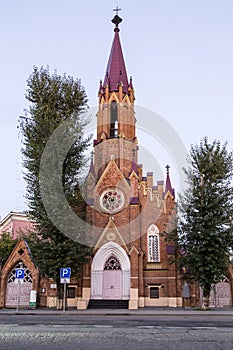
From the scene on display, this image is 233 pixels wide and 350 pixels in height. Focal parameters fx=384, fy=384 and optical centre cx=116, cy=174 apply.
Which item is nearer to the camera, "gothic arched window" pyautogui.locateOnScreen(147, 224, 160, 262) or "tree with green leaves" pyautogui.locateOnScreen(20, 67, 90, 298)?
"tree with green leaves" pyautogui.locateOnScreen(20, 67, 90, 298)

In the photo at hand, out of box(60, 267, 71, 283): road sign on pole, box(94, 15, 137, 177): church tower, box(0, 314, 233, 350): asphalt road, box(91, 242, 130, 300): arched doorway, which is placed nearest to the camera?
box(0, 314, 233, 350): asphalt road

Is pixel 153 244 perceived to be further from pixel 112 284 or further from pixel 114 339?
pixel 114 339

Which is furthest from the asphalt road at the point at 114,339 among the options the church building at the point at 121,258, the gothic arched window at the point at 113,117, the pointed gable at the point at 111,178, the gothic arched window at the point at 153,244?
the gothic arched window at the point at 113,117

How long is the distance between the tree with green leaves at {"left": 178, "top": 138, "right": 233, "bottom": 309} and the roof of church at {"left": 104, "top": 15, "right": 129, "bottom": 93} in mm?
14866

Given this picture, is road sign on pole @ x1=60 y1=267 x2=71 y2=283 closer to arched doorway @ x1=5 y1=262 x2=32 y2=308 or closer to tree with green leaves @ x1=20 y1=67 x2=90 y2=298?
tree with green leaves @ x1=20 y1=67 x2=90 y2=298

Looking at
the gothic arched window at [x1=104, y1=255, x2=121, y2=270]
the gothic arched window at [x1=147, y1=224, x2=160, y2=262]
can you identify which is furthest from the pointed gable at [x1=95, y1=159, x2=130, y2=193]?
the gothic arched window at [x1=104, y1=255, x2=121, y2=270]

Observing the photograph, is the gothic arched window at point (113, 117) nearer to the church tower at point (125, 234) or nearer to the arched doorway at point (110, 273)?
the church tower at point (125, 234)

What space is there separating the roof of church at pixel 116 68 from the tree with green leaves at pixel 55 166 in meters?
11.2

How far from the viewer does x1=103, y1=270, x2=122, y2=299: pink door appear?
3150 cm

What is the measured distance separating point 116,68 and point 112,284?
74.9ft

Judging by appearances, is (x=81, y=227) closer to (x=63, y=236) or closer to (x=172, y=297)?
(x=63, y=236)

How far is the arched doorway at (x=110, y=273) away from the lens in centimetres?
3134

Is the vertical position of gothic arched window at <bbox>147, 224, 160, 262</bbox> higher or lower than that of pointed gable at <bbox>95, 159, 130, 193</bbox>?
lower

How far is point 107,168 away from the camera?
115 feet
